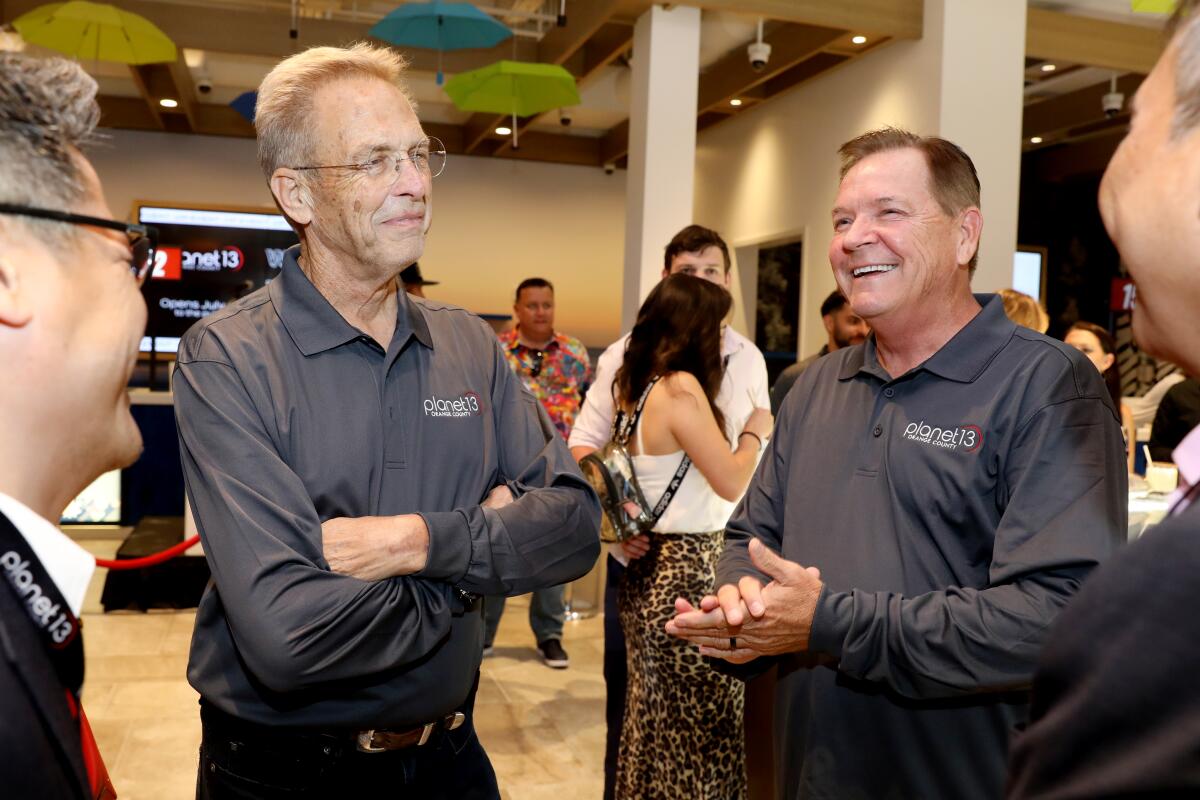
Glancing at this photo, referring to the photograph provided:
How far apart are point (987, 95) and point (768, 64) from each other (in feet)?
6.50

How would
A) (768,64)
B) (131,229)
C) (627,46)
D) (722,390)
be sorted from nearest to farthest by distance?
1. (131,229)
2. (722,390)
3. (627,46)
4. (768,64)

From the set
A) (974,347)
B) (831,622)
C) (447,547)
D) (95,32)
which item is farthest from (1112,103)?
(447,547)

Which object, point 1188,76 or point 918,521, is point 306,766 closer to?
point 918,521

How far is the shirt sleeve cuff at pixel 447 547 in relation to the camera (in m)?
1.59

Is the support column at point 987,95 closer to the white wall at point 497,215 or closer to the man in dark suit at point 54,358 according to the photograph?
the man in dark suit at point 54,358

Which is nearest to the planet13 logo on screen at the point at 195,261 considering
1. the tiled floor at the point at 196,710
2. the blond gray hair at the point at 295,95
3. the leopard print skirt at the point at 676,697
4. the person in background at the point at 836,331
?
the tiled floor at the point at 196,710

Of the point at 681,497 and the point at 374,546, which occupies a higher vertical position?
the point at 374,546

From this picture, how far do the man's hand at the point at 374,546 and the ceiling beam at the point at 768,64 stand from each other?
6.40 m

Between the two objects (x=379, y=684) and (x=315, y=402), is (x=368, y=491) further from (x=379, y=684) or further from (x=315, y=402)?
(x=379, y=684)

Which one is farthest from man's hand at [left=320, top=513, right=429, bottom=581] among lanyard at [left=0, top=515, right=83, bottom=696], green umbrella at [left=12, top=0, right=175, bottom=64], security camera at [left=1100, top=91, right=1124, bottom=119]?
security camera at [left=1100, top=91, right=1124, bottom=119]

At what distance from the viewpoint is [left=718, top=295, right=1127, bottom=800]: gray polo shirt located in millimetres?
1534

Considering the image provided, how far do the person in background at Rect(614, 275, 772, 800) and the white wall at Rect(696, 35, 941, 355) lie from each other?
4.42m

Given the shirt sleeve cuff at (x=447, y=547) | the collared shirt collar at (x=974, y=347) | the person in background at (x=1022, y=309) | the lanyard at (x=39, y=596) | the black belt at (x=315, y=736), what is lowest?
the black belt at (x=315, y=736)

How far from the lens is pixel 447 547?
1602mm
